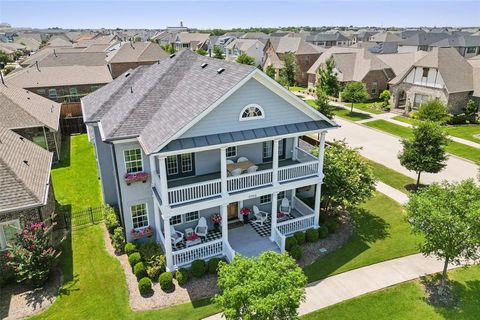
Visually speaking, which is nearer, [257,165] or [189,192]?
[189,192]

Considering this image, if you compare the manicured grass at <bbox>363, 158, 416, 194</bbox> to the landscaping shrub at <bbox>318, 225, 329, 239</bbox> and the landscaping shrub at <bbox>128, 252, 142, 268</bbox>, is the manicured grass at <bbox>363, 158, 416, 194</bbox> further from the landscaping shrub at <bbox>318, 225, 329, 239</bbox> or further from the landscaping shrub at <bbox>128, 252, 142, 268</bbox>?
the landscaping shrub at <bbox>128, 252, 142, 268</bbox>

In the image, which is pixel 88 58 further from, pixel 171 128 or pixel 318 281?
pixel 318 281

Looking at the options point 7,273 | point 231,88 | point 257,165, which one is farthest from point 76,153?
point 231,88

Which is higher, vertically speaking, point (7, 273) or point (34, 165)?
point (34, 165)

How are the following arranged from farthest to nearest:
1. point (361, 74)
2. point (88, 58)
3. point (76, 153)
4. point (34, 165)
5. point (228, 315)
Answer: point (88, 58), point (361, 74), point (76, 153), point (34, 165), point (228, 315)

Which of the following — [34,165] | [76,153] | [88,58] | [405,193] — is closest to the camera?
[34,165]

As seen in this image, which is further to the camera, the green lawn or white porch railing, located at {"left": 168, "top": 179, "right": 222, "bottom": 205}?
the green lawn

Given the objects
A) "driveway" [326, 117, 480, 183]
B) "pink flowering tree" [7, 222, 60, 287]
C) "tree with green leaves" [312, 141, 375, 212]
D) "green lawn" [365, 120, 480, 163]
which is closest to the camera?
"pink flowering tree" [7, 222, 60, 287]

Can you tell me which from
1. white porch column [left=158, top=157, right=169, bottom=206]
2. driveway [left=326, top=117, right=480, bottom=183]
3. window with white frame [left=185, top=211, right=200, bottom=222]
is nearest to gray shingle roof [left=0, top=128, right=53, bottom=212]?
white porch column [left=158, top=157, right=169, bottom=206]
